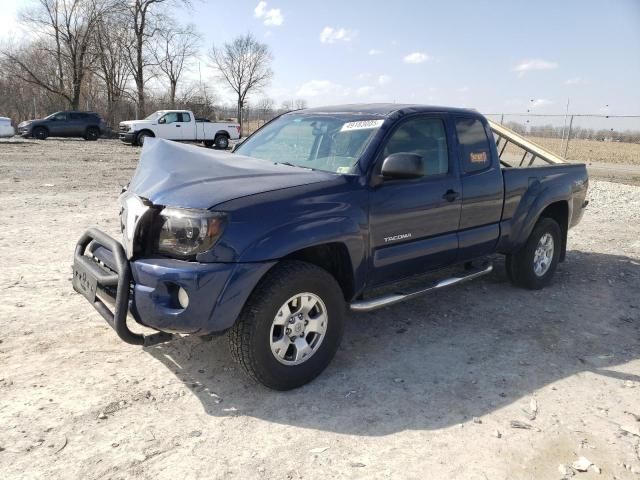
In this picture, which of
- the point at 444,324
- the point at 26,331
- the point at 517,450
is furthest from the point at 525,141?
the point at 26,331

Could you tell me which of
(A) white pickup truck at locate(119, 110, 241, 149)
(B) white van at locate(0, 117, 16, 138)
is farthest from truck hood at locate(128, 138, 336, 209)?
(B) white van at locate(0, 117, 16, 138)

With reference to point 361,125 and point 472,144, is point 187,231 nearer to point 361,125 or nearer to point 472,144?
point 361,125

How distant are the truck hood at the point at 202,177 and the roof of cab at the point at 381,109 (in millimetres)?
844

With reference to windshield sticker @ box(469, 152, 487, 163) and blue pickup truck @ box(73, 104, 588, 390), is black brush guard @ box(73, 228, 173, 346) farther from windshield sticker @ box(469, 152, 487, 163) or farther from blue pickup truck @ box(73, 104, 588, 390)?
windshield sticker @ box(469, 152, 487, 163)

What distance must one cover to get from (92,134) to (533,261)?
26206 millimetres

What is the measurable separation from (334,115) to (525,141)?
3.59m

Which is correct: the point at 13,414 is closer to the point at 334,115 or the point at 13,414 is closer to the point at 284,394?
the point at 284,394

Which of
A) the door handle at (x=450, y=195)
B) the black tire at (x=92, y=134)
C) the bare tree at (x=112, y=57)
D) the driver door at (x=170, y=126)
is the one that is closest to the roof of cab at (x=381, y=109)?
the door handle at (x=450, y=195)

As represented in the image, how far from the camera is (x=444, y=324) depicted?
4586mm

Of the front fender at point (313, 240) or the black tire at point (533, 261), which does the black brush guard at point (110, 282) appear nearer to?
the front fender at point (313, 240)

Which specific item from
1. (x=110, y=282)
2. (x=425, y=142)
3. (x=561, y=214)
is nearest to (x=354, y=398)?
(x=110, y=282)

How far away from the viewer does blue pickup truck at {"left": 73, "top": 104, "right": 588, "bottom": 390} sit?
9.63ft

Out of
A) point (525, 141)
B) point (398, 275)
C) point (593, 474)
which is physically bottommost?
point (593, 474)

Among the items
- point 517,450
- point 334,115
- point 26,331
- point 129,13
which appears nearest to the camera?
point 517,450
